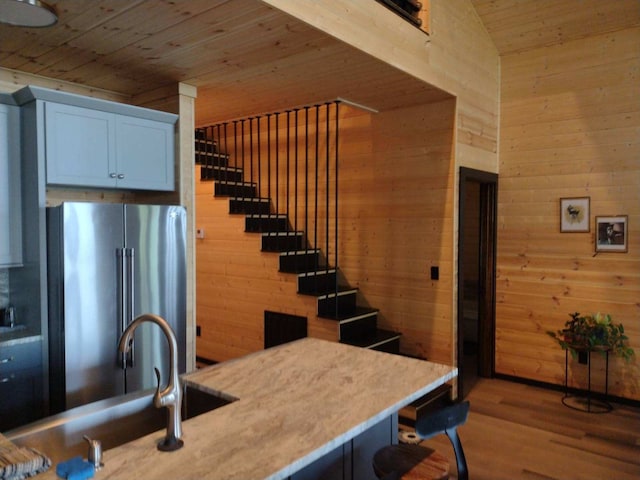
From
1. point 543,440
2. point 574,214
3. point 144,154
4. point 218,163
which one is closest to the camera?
point 144,154

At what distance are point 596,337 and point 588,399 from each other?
594mm

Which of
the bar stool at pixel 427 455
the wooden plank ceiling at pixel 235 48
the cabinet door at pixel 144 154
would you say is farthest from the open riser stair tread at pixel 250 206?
the bar stool at pixel 427 455

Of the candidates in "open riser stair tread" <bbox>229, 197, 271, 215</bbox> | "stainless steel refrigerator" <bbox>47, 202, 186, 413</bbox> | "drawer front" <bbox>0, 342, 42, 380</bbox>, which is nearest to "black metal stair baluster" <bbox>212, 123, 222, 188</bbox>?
"open riser stair tread" <bbox>229, 197, 271, 215</bbox>

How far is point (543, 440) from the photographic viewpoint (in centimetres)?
368

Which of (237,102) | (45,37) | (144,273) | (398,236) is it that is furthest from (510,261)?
(45,37)

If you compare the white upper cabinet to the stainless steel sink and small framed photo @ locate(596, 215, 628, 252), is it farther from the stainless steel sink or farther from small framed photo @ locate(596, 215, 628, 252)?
small framed photo @ locate(596, 215, 628, 252)

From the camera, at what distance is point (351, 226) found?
16.4 ft

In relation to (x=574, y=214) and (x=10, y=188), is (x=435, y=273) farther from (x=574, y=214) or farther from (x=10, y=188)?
(x=10, y=188)

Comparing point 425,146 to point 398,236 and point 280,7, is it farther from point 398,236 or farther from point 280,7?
point 280,7

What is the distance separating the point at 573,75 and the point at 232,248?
3.74 meters

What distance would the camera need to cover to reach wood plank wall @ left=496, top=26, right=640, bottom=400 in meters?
4.41

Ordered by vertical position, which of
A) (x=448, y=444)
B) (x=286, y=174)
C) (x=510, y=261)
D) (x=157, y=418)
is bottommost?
(x=448, y=444)

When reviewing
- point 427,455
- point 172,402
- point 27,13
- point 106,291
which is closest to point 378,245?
point 106,291

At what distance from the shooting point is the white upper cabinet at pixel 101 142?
2.87 meters
